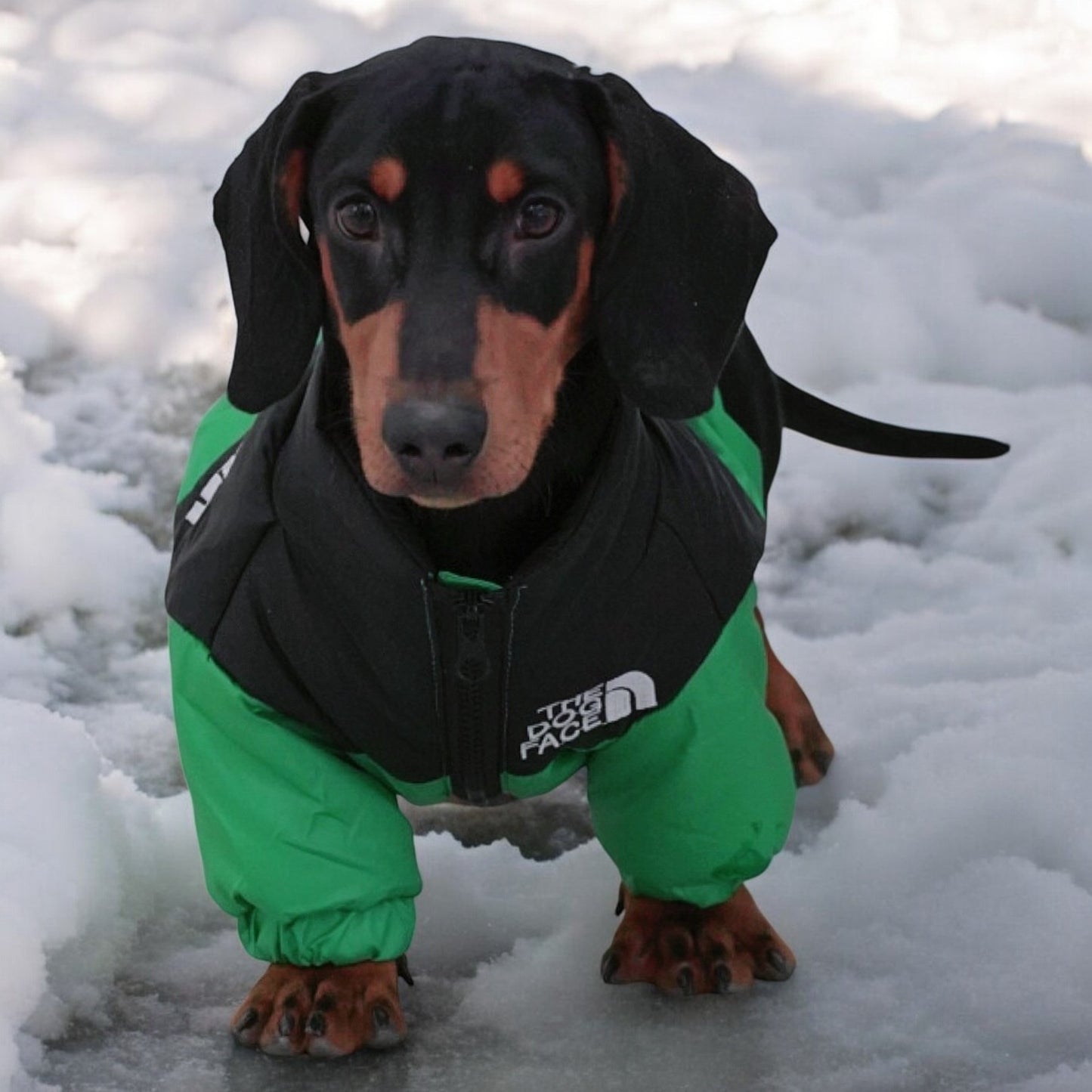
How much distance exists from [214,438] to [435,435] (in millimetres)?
900

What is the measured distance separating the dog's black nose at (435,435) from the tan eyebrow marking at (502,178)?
0.23 meters

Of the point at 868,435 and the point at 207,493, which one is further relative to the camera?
the point at 868,435

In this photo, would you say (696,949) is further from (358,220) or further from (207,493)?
(358,220)

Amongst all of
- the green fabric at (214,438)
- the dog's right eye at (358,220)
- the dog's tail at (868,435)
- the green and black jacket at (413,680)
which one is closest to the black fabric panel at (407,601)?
the green and black jacket at (413,680)

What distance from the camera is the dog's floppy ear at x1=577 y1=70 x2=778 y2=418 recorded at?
2303mm

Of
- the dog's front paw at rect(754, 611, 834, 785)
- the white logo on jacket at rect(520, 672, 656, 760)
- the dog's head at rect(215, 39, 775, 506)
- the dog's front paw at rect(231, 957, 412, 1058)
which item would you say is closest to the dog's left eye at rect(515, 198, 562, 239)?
the dog's head at rect(215, 39, 775, 506)

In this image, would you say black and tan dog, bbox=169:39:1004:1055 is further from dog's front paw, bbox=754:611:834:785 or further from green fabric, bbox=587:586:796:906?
dog's front paw, bbox=754:611:834:785

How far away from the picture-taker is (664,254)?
234cm

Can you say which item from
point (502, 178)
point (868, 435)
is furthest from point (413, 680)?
point (868, 435)

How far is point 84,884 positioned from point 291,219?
888mm

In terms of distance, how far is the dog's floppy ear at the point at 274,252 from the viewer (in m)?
2.34

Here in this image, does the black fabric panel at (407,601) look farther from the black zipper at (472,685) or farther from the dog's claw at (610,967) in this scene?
the dog's claw at (610,967)

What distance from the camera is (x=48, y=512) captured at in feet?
12.5

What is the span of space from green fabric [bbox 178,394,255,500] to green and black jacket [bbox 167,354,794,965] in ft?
0.85
